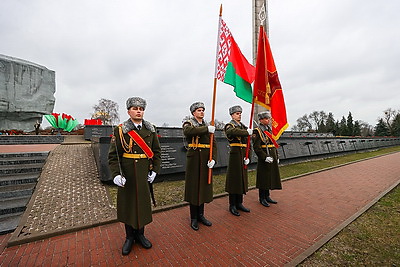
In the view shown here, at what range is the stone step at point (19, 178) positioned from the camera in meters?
4.18

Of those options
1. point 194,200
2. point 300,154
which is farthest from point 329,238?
point 300,154

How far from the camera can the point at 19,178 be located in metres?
4.42

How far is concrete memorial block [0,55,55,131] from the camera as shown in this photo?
15798mm

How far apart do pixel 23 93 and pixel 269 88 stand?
70.0ft

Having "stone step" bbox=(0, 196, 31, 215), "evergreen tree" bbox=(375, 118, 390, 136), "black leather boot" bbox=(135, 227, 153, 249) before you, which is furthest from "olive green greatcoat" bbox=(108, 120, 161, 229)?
"evergreen tree" bbox=(375, 118, 390, 136)

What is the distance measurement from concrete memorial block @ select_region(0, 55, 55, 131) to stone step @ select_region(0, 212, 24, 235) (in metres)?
17.9

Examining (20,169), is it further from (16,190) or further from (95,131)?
(95,131)

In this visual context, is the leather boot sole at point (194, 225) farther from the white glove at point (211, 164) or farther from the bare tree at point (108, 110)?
the bare tree at point (108, 110)

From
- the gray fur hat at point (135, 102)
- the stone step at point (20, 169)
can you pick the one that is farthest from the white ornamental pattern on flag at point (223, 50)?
the stone step at point (20, 169)

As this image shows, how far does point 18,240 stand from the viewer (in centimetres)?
266

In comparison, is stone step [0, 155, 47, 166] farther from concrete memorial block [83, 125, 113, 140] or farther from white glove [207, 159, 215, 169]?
concrete memorial block [83, 125, 113, 140]

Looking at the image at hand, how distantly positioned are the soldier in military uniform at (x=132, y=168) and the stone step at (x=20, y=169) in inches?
158

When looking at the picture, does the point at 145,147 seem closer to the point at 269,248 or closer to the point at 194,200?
the point at 194,200

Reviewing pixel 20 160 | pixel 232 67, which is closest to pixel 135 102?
pixel 232 67
